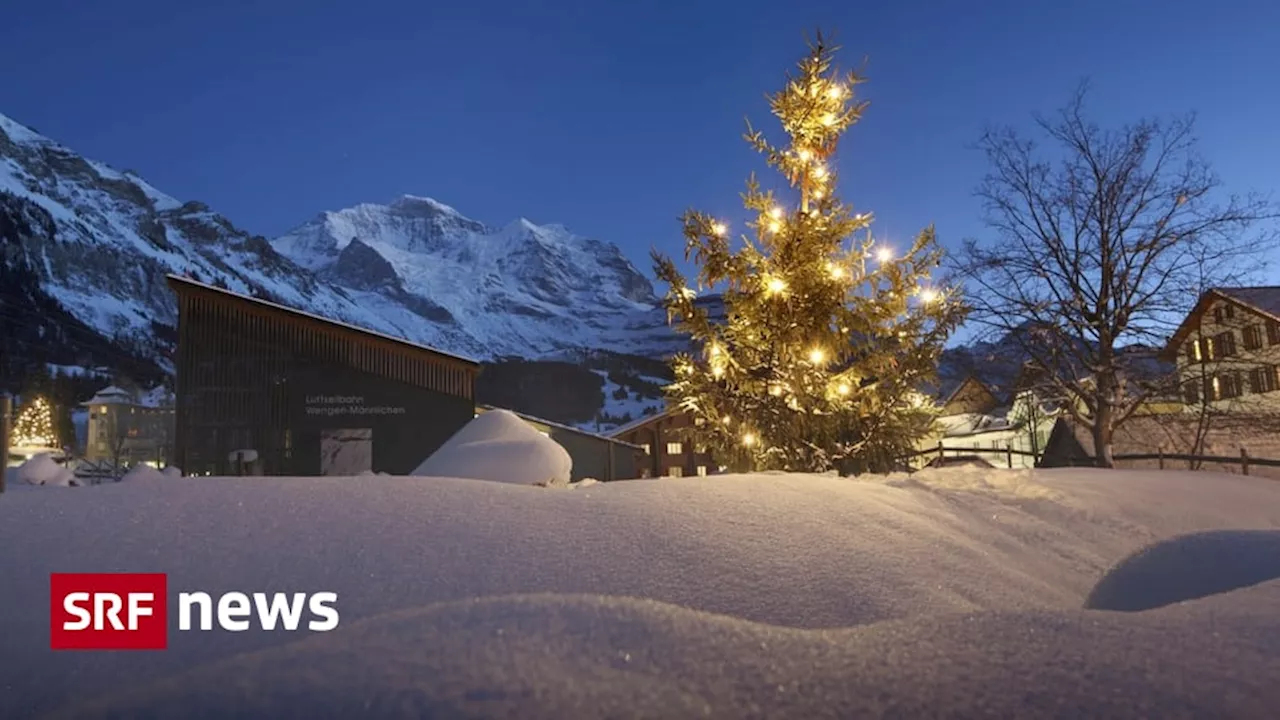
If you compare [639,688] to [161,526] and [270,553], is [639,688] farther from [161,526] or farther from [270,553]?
[161,526]

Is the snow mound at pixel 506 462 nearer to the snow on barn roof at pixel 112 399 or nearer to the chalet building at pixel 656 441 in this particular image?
the chalet building at pixel 656 441

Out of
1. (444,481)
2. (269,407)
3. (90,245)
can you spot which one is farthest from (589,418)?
(90,245)

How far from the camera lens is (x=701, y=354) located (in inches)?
419

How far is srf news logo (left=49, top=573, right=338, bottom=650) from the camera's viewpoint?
10.4 feet

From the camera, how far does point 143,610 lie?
11.2 feet

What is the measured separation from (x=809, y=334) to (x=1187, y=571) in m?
6.17

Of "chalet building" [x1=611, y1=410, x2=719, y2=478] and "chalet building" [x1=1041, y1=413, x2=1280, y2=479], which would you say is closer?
"chalet building" [x1=1041, y1=413, x2=1280, y2=479]

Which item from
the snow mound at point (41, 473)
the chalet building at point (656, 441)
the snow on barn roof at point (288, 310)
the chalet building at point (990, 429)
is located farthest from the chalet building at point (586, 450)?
the snow mound at point (41, 473)

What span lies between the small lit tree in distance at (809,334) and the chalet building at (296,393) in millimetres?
14019

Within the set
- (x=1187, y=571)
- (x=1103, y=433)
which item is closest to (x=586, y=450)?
(x=1103, y=433)

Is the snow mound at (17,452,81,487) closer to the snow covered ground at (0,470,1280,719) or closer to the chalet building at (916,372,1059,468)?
the snow covered ground at (0,470,1280,719)

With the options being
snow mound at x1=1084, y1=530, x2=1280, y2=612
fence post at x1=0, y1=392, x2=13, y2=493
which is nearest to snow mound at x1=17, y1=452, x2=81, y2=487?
fence post at x1=0, y1=392, x2=13, y2=493

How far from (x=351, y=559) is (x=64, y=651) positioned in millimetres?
1212

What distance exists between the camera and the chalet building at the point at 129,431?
70.7 ft
